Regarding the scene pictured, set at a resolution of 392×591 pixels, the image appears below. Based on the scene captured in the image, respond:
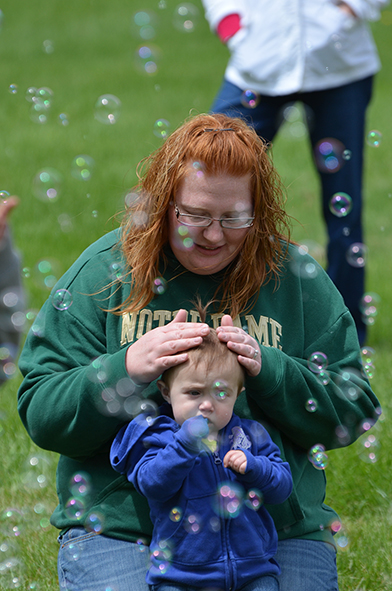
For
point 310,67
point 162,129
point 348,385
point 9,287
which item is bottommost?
point 348,385

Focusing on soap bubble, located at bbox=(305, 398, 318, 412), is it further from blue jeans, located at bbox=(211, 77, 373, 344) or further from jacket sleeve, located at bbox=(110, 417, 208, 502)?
blue jeans, located at bbox=(211, 77, 373, 344)

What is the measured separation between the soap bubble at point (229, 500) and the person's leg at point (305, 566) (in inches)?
12.4

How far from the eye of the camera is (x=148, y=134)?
8500mm

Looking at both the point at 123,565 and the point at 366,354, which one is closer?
the point at 123,565

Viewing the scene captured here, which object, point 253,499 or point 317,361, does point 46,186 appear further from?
point 253,499

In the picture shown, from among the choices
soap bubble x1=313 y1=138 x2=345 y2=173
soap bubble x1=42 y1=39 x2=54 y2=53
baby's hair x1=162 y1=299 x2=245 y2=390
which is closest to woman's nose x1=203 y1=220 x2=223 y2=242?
baby's hair x1=162 y1=299 x2=245 y2=390

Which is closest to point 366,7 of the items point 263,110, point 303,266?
point 263,110

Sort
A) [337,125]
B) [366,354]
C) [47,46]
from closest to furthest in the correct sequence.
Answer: [366,354] < [337,125] < [47,46]

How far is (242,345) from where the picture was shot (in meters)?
1.81

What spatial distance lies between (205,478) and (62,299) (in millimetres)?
617

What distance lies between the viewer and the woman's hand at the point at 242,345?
5.90 feet

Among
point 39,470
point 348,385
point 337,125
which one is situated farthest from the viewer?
point 337,125

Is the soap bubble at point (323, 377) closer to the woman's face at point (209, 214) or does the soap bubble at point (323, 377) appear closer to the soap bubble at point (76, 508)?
the woman's face at point (209, 214)

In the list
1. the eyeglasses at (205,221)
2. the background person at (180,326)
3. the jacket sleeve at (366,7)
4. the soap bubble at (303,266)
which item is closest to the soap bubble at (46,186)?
the background person at (180,326)
